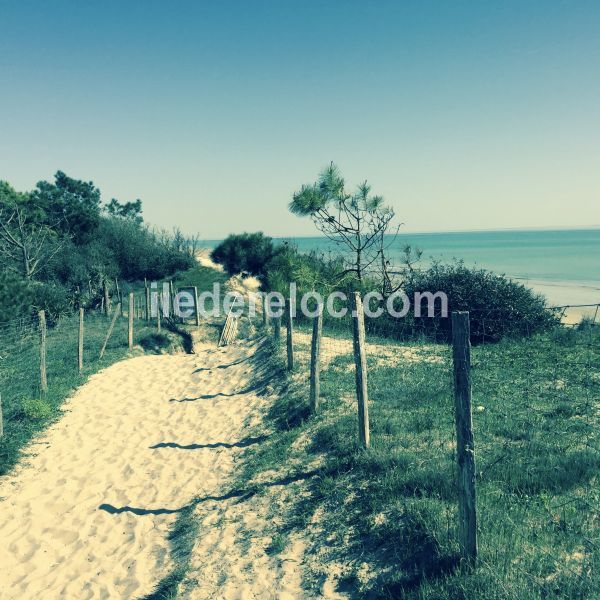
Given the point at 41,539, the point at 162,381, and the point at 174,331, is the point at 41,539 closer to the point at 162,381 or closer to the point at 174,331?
the point at 162,381

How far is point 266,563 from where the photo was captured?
13.6 feet

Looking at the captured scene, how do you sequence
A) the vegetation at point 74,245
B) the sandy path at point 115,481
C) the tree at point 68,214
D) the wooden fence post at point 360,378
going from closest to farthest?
the sandy path at point 115,481 < the wooden fence post at point 360,378 < the vegetation at point 74,245 < the tree at point 68,214

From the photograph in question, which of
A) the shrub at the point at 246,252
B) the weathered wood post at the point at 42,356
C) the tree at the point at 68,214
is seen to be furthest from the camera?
the tree at the point at 68,214

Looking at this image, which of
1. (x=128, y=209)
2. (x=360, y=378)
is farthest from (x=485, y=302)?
(x=128, y=209)

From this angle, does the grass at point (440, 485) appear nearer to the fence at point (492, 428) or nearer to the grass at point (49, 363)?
the fence at point (492, 428)

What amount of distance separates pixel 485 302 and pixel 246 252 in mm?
18399

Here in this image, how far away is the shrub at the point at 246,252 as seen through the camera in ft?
94.7

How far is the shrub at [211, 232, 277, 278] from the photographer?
28.9 metres

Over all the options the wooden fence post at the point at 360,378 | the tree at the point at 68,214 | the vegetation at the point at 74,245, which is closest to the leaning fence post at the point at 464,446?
the wooden fence post at the point at 360,378

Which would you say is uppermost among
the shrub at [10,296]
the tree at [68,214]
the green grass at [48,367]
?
the tree at [68,214]

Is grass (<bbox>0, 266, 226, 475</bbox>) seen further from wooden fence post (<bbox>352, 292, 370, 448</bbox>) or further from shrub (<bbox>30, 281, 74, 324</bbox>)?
wooden fence post (<bbox>352, 292, 370, 448</bbox>)

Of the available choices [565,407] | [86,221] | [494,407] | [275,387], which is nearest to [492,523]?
[494,407]

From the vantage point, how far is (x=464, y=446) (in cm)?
342

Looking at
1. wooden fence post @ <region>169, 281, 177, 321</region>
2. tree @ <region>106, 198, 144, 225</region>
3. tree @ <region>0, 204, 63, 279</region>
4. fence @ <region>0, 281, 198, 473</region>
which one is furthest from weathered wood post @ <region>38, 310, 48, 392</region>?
tree @ <region>106, 198, 144, 225</region>
